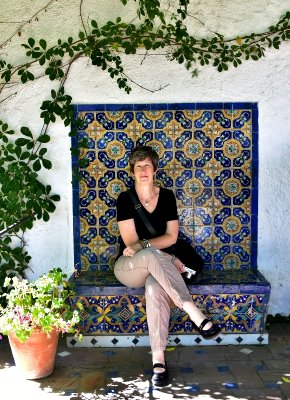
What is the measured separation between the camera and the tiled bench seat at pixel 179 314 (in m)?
5.02

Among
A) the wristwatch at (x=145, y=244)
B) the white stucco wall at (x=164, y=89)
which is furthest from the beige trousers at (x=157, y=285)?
the white stucco wall at (x=164, y=89)

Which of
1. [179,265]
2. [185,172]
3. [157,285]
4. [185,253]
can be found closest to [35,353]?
[157,285]

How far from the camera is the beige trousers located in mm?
4520

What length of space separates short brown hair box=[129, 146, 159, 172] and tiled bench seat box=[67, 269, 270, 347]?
1.00 metres

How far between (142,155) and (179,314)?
131cm

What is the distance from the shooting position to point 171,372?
14.9ft

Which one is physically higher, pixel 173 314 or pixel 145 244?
pixel 145 244

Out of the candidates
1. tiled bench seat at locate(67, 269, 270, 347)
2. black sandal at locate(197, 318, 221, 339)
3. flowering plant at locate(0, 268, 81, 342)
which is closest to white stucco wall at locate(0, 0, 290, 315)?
tiled bench seat at locate(67, 269, 270, 347)

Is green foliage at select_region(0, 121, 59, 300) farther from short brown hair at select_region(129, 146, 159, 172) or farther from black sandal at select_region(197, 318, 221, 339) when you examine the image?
black sandal at select_region(197, 318, 221, 339)

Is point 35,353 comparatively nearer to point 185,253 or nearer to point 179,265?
point 179,265

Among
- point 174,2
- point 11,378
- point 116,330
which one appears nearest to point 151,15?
point 174,2

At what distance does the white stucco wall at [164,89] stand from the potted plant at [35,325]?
1.12m

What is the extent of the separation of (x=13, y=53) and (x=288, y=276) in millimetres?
3068

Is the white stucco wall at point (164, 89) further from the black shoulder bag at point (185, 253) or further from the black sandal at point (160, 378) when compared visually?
the black sandal at point (160, 378)
